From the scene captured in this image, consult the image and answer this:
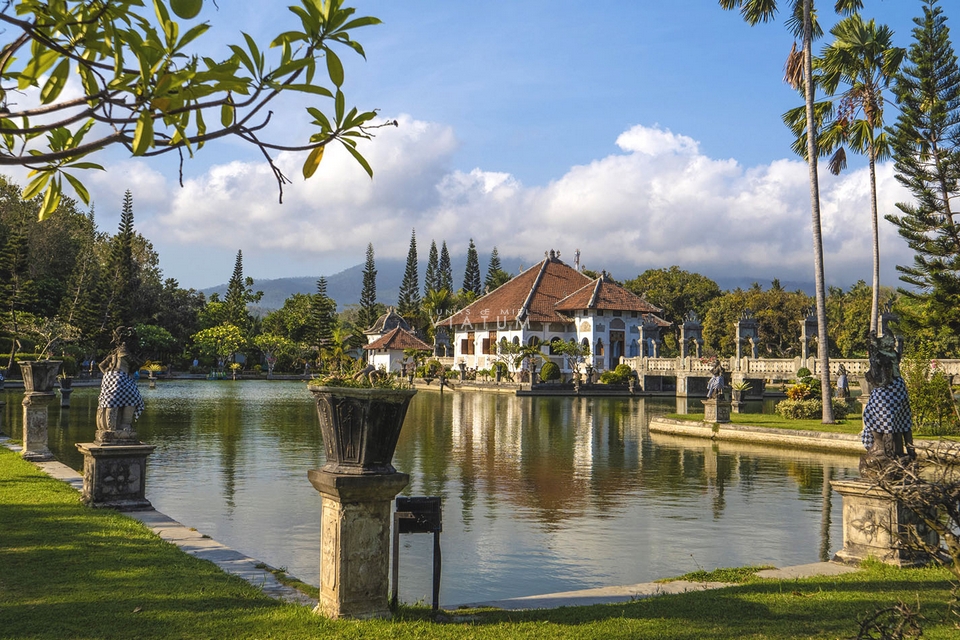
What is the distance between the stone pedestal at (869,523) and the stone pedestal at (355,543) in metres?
3.98

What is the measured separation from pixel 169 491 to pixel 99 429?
2.74m

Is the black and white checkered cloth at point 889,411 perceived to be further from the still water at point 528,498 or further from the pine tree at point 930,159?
the pine tree at point 930,159

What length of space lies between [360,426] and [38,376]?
35.2ft

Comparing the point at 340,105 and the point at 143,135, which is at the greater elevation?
the point at 340,105

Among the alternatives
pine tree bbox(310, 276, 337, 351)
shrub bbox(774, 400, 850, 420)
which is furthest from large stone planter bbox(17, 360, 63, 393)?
pine tree bbox(310, 276, 337, 351)

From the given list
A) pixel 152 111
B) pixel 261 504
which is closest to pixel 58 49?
pixel 152 111

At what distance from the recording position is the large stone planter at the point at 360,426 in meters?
4.91

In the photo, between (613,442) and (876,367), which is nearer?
(876,367)

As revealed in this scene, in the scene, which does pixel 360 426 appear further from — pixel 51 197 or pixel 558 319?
pixel 558 319

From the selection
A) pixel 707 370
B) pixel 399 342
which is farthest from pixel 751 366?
pixel 399 342

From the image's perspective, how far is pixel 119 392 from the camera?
8.85 metres

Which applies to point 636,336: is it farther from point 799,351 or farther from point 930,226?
point 930,226

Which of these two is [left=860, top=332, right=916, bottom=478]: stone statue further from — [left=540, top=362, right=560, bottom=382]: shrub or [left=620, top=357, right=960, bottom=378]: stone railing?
[left=540, top=362, right=560, bottom=382]: shrub

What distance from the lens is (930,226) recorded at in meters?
24.7
